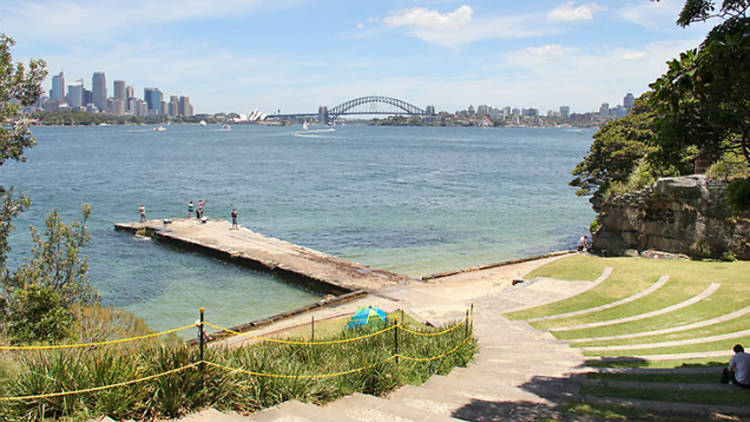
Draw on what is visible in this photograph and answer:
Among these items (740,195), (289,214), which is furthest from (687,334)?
(289,214)

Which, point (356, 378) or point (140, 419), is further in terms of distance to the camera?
point (356, 378)

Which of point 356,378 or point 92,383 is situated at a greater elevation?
point 92,383

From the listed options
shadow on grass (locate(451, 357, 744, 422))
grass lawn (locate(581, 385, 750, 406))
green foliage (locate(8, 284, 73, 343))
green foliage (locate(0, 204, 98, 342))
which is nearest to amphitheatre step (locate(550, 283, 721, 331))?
shadow on grass (locate(451, 357, 744, 422))

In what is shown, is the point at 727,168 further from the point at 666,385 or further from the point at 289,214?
the point at 289,214

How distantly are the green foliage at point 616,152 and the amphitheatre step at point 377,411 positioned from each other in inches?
1130

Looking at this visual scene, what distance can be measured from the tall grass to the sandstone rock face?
19475mm

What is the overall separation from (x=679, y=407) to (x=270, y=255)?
2540 centimetres

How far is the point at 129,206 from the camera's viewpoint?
52.4 meters

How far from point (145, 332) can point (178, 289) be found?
12099 millimetres

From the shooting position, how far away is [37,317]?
13.4 metres

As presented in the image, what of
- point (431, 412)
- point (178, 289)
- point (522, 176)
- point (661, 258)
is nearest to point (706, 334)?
point (431, 412)

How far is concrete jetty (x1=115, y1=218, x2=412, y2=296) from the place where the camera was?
88.2 ft

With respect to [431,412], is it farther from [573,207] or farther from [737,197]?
[573,207]

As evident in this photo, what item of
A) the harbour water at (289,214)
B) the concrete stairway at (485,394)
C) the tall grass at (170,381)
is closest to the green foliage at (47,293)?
the tall grass at (170,381)
